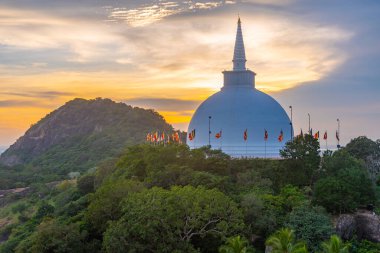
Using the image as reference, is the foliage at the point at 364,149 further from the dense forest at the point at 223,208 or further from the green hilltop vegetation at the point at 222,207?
the dense forest at the point at 223,208

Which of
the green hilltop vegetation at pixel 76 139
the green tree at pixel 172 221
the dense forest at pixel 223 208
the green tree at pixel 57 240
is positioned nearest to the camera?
the green tree at pixel 172 221

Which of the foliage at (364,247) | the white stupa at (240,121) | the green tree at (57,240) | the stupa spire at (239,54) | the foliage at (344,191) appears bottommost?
the foliage at (364,247)

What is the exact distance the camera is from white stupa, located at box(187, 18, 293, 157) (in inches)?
2067

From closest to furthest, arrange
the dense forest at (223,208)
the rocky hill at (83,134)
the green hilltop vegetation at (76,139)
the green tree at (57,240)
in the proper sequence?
1. the dense forest at (223,208)
2. the green tree at (57,240)
3. the green hilltop vegetation at (76,139)
4. the rocky hill at (83,134)

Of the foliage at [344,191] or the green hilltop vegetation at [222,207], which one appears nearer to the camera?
the green hilltop vegetation at [222,207]

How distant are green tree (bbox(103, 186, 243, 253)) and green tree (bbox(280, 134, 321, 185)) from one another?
12355 mm

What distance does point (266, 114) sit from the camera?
53.8 m

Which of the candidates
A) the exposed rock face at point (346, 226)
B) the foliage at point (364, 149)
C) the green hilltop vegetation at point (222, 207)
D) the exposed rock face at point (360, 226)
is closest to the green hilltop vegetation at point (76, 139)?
the foliage at point (364, 149)

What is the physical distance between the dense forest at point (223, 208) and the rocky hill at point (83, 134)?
71656 millimetres

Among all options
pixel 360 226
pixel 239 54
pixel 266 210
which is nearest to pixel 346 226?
pixel 360 226

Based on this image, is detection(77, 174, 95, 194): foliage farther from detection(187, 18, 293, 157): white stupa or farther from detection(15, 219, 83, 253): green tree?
detection(15, 219, 83, 253): green tree

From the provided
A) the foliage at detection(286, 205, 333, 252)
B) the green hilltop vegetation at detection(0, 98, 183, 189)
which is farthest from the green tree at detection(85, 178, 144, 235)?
the green hilltop vegetation at detection(0, 98, 183, 189)

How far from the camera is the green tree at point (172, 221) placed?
32219 mm

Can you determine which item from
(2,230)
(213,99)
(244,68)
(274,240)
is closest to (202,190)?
(274,240)
